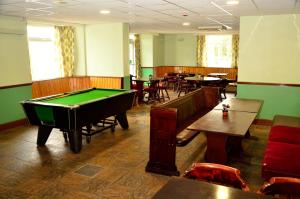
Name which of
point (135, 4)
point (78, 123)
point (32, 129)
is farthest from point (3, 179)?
point (135, 4)

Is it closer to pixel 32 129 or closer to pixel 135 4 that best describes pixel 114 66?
pixel 32 129

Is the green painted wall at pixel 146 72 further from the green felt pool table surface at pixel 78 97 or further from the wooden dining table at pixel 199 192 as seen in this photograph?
the wooden dining table at pixel 199 192

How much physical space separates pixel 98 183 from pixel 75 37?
5778 millimetres

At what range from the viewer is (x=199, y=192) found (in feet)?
5.39

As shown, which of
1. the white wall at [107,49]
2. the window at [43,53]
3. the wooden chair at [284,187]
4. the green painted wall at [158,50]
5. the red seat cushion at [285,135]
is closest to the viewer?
the wooden chair at [284,187]

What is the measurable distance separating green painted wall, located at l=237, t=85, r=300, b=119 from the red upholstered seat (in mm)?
4793

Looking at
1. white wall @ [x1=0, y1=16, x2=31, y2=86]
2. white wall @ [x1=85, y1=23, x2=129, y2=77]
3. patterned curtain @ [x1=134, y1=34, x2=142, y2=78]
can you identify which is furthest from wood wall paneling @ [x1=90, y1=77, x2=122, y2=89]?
patterned curtain @ [x1=134, y1=34, x2=142, y2=78]

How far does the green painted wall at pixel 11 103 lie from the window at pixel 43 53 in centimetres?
102

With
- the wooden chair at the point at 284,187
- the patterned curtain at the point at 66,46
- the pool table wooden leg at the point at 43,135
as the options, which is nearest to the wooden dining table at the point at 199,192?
the wooden chair at the point at 284,187

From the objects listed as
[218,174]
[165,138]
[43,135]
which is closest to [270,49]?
[165,138]

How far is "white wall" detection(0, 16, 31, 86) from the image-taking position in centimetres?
586

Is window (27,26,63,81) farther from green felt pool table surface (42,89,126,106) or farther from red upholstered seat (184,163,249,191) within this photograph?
red upholstered seat (184,163,249,191)

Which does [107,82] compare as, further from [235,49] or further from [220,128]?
[235,49]

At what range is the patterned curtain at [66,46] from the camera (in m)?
7.86
